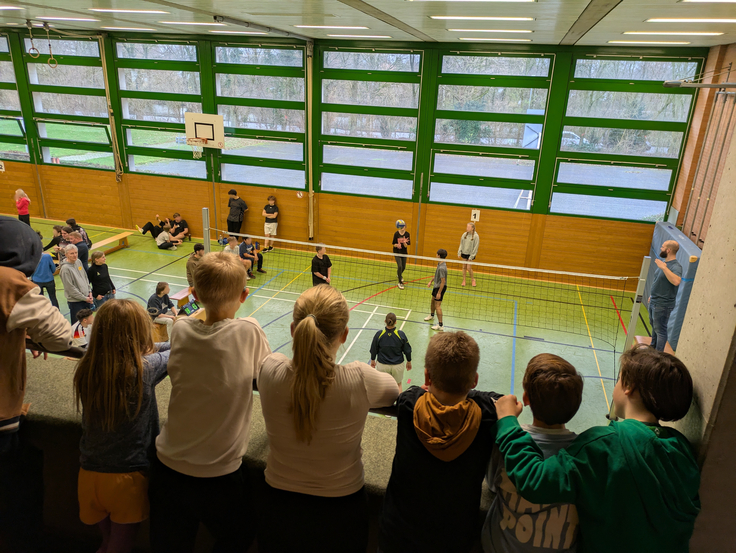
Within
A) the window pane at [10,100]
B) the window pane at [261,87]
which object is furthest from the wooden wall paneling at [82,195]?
the window pane at [261,87]

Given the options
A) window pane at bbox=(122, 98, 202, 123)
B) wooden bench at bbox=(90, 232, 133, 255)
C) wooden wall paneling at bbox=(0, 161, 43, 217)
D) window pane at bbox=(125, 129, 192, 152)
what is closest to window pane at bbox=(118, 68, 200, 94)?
window pane at bbox=(122, 98, 202, 123)

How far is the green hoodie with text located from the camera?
1.90 meters

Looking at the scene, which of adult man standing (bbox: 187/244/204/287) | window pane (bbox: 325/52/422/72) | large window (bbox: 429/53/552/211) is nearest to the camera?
adult man standing (bbox: 187/244/204/287)

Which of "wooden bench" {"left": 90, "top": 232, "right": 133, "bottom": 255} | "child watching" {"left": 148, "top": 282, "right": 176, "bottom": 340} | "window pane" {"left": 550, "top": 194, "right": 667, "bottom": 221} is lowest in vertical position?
"wooden bench" {"left": 90, "top": 232, "right": 133, "bottom": 255}

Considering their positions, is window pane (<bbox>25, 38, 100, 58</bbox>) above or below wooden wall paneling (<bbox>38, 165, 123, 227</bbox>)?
above

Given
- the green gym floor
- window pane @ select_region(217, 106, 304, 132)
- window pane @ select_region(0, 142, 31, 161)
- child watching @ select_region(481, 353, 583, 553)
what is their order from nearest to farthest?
child watching @ select_region(481, 353, 583, 553) < the green gym floor < window pane @ select_region(217, 106, 304, 132) < window pane @ select_region(0, 142, 31, 161)

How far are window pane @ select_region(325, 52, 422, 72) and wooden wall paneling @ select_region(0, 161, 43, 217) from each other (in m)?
11.4

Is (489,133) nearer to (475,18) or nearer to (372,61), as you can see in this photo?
(372,61)

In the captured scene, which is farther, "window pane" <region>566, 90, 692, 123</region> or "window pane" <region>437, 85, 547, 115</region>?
"window pane" <region>437, 85, 547, 115</region>

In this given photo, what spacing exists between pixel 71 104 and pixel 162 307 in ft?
40.0

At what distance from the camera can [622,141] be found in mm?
13281

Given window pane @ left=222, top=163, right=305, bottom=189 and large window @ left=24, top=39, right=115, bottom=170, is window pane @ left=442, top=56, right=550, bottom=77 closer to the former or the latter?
window pane @ left=222, top=163, right=305, bottom=189

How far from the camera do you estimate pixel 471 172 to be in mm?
14453

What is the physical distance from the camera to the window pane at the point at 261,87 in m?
15.0
